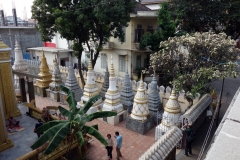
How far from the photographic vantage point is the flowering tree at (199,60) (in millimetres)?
9516

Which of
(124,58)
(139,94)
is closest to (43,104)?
(139,94)

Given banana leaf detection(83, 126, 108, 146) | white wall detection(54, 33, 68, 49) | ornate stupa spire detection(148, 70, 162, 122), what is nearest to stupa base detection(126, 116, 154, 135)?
ornate stupa spire detection(148, 70, 162, 122)

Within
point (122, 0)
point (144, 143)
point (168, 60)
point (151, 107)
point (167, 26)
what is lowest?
point (144, 143)

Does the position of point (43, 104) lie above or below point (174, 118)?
below

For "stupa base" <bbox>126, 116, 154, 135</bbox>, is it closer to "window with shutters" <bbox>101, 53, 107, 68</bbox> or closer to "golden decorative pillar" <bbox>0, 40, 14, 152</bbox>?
"golden decorative pillar" <bbox>0, 40, 14, 152</bbox>

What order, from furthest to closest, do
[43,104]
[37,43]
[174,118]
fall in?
[37,43], [43,104], [174,118]

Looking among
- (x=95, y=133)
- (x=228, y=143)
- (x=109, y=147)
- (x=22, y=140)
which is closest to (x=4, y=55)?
(x=22, y=140)

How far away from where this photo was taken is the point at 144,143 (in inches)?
420

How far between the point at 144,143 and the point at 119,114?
298 cm

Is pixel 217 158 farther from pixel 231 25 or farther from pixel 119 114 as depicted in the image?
pixel 231 25

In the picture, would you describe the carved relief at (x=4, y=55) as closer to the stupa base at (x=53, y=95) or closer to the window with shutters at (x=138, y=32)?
the stupa base at (x=53, y=95)

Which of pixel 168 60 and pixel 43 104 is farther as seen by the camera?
pixel 43 104

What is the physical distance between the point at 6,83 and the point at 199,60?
10754 millimetres

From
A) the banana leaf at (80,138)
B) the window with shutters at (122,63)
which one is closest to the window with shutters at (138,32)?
the window with shutters at (122,63)
